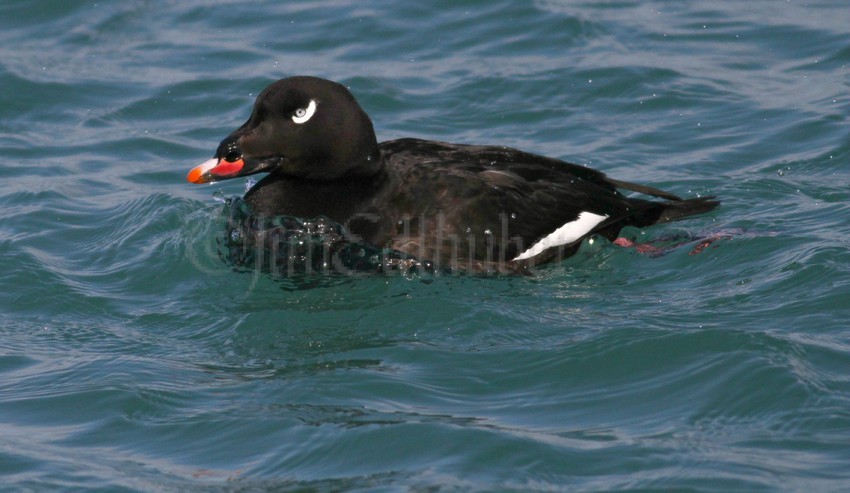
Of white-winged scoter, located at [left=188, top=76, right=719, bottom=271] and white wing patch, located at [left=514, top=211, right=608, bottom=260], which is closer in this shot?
white-winged scoter, located at [left=188, top=76, right=719, bottom=271]

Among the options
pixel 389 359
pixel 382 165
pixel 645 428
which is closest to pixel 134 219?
pixel 382 165

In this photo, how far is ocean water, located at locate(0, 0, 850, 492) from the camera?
4.59 metres

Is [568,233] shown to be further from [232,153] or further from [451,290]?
[232,153]

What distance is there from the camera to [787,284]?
19.5ft

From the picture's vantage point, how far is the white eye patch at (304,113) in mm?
6121

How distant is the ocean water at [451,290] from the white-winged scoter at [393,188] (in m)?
0.20

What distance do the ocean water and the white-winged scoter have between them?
200 mm

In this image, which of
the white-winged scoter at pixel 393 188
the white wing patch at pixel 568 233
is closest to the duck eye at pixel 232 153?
the white-winged scoter at pixel 393 188

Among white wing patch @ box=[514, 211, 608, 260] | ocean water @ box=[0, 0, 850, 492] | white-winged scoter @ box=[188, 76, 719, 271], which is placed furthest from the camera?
white wing patch @ box=[514, 211, 608, 260]

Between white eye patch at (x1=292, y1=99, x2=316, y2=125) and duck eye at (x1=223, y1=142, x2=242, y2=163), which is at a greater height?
white eye patch at (x1=292, y1=99, x2=316, y2=125)

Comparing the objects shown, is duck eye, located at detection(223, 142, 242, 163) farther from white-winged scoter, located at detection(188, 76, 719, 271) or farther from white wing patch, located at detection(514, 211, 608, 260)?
white wing patch, located at detection(514, 211, 608, 260)

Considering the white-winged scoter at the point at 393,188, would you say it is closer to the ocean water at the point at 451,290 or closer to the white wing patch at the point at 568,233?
the white wing patch at the point at 568,233

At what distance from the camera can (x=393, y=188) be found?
6148mm

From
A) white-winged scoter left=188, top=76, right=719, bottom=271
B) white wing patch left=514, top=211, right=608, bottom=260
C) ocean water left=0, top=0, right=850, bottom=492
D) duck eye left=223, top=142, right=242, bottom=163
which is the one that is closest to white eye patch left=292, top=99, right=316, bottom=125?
white-winged scoter left=188, top=76, right=719, bottom=271
